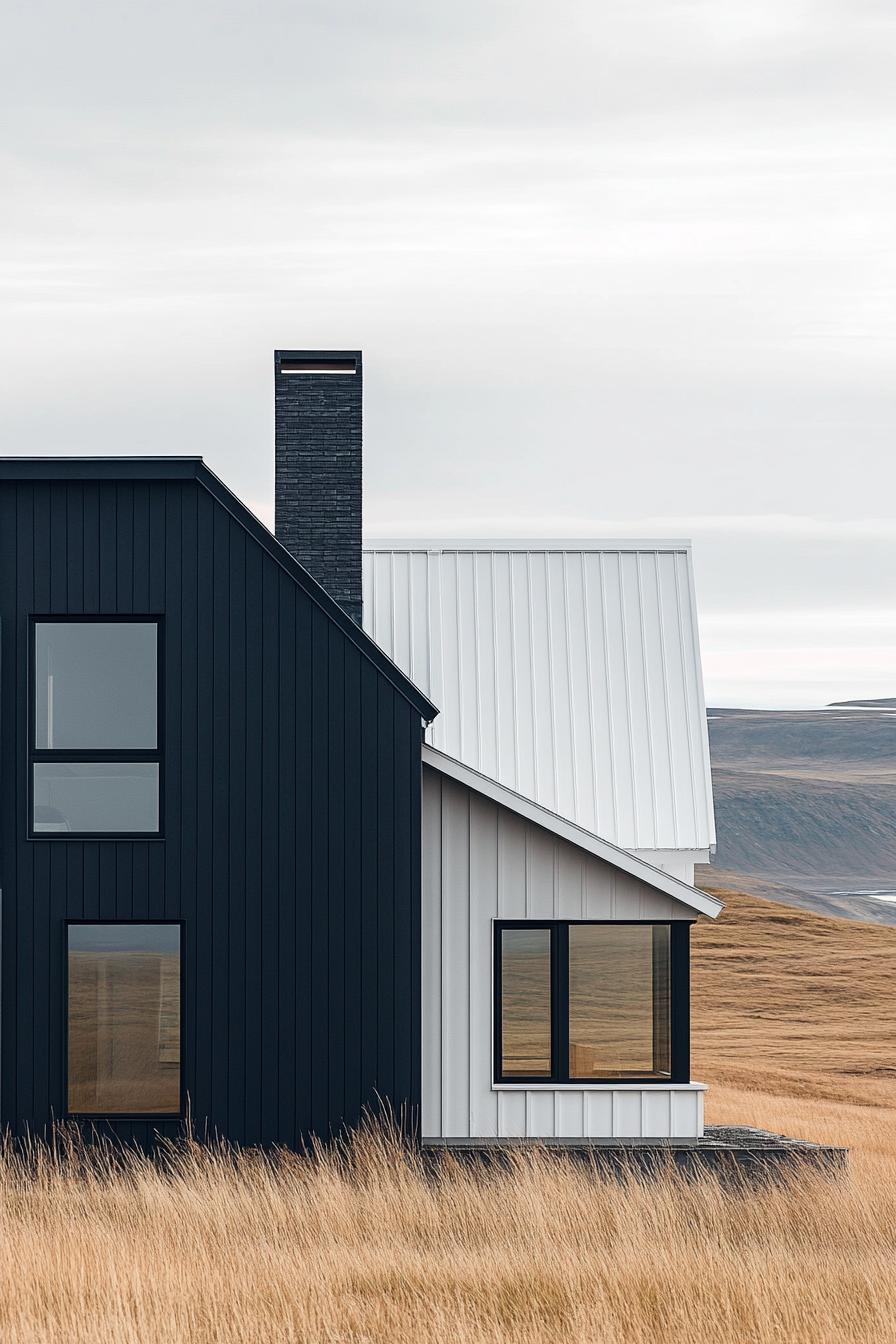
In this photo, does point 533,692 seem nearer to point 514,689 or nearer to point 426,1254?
point 514,689

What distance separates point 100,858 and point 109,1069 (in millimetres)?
1975

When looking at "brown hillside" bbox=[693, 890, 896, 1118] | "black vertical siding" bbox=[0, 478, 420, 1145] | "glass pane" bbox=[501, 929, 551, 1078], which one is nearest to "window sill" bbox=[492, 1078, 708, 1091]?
"black vertical siding" bbox=[0, 478, 420, 1145]

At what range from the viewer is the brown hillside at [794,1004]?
95.0 feet

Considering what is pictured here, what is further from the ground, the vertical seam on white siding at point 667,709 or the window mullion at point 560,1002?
the vertical seam on white siding at point 667,709

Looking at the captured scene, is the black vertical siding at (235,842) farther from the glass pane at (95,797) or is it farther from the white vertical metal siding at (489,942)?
the white vertical metal siding at (489,942)

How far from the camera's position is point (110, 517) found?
1459 cm

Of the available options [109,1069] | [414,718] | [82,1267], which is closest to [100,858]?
[109,1069]

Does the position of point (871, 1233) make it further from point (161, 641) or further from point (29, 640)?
point (29, 640)

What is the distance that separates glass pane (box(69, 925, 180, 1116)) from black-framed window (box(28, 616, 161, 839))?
42.6 inches

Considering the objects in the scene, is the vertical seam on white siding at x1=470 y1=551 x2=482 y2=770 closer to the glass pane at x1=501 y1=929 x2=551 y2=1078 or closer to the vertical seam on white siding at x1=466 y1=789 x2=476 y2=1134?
the glass pane at x1=501 y1=929 x2=551 y2=1078

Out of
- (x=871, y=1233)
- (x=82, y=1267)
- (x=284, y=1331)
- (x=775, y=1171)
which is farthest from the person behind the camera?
(x=775, y=1171)

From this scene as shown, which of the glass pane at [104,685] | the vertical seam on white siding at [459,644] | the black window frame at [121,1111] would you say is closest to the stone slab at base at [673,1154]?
the black window frame at [121,1111]

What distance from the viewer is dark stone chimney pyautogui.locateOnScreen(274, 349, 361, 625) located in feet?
57.0

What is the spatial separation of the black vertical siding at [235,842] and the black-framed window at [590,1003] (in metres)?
1.37
